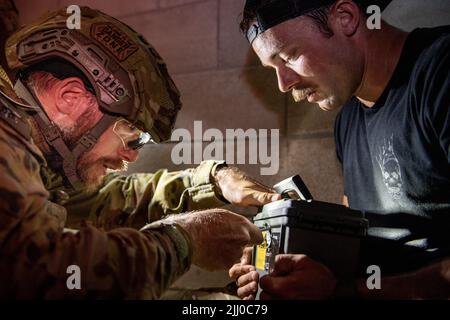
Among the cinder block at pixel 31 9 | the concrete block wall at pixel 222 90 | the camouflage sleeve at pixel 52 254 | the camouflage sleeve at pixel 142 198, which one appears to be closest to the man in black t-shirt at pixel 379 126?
the concrete block wall at pixel 222 90

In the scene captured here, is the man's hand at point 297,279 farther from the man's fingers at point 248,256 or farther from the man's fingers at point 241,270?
the man's fingers at point 248,256

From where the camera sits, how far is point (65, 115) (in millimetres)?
1315

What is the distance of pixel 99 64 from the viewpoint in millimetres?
1278

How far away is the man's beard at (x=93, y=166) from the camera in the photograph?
1389 mm

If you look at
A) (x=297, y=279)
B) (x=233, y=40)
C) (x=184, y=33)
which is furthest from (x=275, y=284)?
(x=184, y=33)

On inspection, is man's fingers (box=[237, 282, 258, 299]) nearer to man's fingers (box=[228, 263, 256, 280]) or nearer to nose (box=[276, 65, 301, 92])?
man's fingers (box=[228, 263, 256, 280])

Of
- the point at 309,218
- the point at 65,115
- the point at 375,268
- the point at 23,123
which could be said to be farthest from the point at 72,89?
the point at 375,268

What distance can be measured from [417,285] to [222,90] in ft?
4.23

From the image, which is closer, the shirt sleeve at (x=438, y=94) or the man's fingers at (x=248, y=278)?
the shirt sleeve at (x=438, y=94)

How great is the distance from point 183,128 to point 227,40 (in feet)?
1.72

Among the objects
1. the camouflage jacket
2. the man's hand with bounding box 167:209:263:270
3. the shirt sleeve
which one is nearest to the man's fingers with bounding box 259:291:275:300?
the man's hand with bounding box 167:209:263:270

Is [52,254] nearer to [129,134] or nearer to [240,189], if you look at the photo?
[129,134]

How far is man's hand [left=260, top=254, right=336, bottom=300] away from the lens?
110 centimetres

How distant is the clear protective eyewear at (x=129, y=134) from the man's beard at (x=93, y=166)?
0.26 ft
